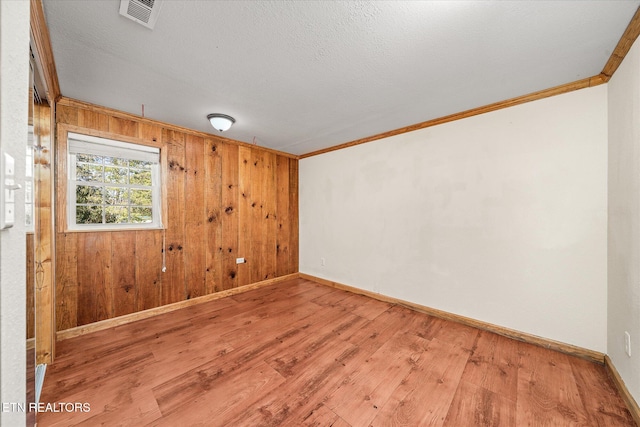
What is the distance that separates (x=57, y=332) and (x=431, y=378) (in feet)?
11.2

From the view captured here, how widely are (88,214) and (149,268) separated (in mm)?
839

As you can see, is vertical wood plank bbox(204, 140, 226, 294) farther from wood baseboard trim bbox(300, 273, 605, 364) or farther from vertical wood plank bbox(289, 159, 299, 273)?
wood baseboard trim bbox(300, 273, 605, 364)

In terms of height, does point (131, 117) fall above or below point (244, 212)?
above

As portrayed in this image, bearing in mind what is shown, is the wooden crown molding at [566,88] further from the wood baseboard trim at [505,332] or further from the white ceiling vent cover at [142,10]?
the white ceiling vent cover at [142,10]

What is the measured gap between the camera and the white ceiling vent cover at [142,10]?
131 centimetres

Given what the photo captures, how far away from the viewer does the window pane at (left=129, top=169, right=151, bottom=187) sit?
285 centimetres

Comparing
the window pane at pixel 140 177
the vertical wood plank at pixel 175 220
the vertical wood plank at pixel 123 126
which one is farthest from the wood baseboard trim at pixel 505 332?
the vertical wood plank at pixel 123 126

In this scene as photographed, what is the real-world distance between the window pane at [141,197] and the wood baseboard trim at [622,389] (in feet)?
14.7

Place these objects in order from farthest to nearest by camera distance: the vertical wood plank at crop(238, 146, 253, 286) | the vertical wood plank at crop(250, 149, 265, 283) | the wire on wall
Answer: the vertical wood plank at crop(250, 149, 265, 283) → the vertical wood plank at crop(238, 146, 253, 286) → the wire on wall

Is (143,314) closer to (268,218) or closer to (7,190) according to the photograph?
(268,218)

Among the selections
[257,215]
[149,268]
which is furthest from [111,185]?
[257,215]

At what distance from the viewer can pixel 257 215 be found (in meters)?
3.99

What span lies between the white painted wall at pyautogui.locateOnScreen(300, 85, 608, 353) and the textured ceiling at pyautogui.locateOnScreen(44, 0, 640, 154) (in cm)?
39

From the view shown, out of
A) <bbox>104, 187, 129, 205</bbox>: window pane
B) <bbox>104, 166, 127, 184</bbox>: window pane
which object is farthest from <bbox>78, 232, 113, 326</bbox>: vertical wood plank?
<bbox>104, 166, 127, 184</bbox>: window pane
